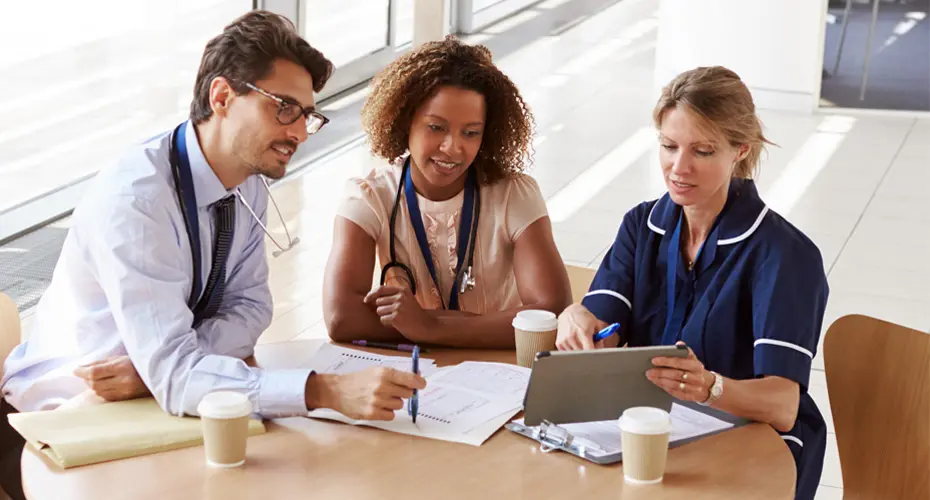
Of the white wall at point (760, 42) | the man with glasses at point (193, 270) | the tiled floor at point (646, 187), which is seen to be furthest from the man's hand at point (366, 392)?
the white wall at point (760, 42)

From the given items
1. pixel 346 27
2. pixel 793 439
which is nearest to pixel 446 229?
pixel 793 439

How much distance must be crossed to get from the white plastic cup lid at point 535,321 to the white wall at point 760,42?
20.0ft

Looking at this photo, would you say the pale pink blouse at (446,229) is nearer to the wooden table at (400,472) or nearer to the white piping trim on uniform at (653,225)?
the white piping trim on uniform at (653,225)

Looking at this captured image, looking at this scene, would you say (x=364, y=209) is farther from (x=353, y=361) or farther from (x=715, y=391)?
(x=715, y=391)

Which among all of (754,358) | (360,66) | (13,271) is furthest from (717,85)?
(360,66)

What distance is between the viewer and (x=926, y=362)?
7.66 ft

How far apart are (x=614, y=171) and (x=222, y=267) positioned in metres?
4.60

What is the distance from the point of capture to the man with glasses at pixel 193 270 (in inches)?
85.0

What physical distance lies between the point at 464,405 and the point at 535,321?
10.6 inches

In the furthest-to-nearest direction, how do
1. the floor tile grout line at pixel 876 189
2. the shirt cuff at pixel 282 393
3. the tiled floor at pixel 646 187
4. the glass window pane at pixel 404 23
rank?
1. the glass window pane at pixel 404 23
2. the floor tile grout line at pixel 876 189
3. the tiled floor at pixel 646 187
4. the shirt cuff at pixel 282 393

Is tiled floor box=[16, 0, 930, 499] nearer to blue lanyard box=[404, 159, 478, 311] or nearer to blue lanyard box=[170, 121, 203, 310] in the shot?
blue lanyard box=[404, 159, 478, 311]

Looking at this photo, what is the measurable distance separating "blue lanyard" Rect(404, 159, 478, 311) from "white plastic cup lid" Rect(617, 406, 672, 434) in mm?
992

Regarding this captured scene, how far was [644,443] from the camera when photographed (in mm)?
1931

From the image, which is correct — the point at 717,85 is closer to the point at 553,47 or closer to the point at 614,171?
the point at 614,171
